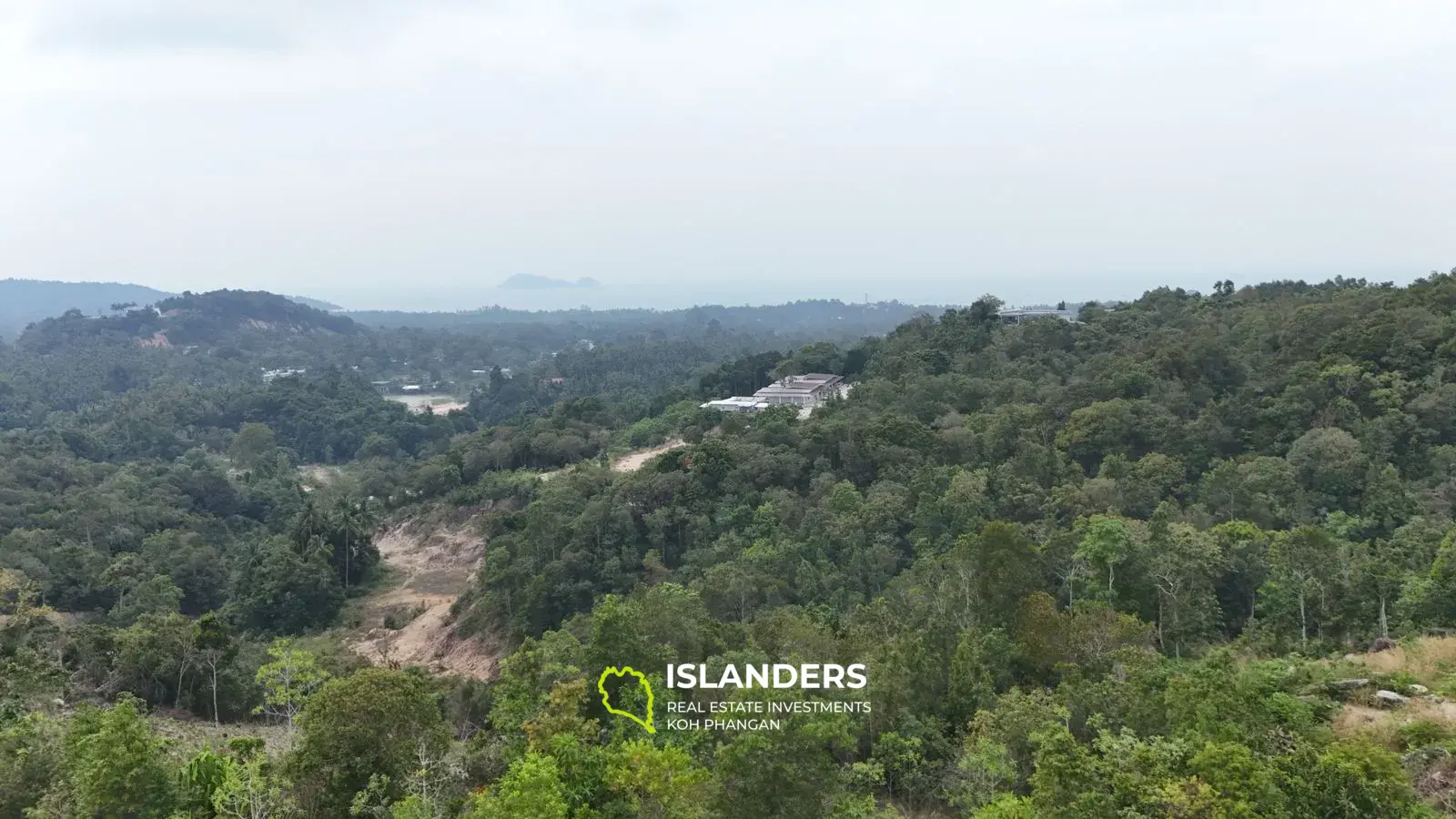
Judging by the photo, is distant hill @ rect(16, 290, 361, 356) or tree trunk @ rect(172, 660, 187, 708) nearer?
tree trunk @ rect(172, 660, 187, 708)

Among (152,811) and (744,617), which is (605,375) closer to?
(744,617)

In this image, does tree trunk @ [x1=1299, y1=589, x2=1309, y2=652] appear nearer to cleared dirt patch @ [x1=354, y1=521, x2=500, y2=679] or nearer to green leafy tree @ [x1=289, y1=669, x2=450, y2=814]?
green leafy tree @ [x1=289, y1=669, x2=450, y2=814]

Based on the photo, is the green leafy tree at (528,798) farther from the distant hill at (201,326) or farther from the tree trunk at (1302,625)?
the distant hill at (201,326)

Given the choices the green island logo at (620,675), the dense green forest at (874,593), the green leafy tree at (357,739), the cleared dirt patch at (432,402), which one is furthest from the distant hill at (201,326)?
the green island logo at (620,675)

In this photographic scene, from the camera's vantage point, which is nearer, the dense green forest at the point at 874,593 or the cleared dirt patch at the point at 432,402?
the dense green forest at the point at 874,593

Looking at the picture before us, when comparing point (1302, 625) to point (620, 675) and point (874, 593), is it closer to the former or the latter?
point (874, 593)

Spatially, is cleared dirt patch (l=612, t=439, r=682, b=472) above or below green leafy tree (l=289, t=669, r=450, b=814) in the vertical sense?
below

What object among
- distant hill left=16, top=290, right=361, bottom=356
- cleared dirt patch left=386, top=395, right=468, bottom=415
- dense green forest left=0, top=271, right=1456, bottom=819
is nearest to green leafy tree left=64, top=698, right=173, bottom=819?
dense green forest left=0, top=271, right=1456, bottom=819
